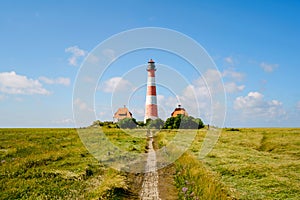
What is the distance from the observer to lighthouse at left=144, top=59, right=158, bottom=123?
7069cm

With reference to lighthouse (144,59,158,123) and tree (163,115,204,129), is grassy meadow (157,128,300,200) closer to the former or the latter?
lighthouse (144,59,158,123)

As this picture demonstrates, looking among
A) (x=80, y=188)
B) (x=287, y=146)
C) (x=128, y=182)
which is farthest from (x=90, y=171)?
(x=287, y=146)

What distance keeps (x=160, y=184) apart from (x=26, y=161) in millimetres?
8478

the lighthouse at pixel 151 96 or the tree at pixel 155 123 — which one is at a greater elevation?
the lighthouse at pixel 151 96

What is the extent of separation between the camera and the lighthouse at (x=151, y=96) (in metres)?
70.7

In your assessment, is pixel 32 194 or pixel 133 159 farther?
pixel 133 159

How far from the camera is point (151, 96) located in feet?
231

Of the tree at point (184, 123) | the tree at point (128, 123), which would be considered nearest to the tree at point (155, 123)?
the tree at point (184, 123)

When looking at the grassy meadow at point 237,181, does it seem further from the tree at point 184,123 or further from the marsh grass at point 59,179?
the tree at point 184,123

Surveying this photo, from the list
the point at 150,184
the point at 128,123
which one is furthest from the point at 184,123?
the point at 150,184

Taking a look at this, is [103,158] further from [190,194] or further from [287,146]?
[287,146]

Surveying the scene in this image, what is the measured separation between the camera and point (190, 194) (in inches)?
522

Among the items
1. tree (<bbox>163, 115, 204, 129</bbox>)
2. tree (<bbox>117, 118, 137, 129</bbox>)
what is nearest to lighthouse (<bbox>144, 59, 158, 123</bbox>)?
tree (<bbox>163, 115, 204, 129</bbox>)

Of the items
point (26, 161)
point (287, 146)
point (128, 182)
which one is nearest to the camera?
point (128, 182)
